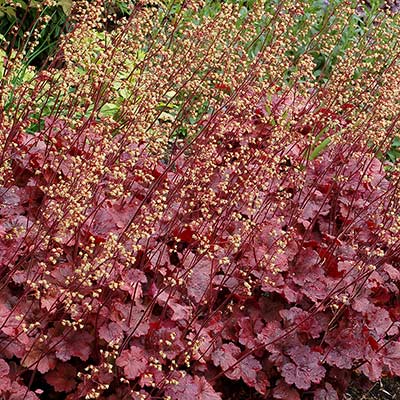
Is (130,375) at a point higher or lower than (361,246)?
lower

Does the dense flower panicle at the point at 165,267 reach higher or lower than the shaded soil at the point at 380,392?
higher

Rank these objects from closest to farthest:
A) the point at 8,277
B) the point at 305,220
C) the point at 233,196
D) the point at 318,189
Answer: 1. the point at 8,277
2. the point at 233,196
3. the point at 305,220
4. the point at 318,189

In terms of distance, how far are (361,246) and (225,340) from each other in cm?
109

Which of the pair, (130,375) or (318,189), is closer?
(130,375)

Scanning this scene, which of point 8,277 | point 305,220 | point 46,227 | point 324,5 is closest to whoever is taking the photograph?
point 8,277

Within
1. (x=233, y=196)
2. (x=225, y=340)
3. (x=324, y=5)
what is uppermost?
(x=324, y=5)

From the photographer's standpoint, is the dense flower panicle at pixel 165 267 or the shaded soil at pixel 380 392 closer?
the dense flower panicle at pixel 165 267

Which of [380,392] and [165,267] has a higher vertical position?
[165,267]

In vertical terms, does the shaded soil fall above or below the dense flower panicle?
below

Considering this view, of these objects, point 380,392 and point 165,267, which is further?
point 380,392

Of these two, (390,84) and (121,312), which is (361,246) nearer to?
(390,84)

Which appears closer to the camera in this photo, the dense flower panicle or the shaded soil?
the dense flower panicle

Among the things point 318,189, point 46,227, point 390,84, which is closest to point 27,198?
point 46,227

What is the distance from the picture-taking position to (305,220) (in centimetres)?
411
